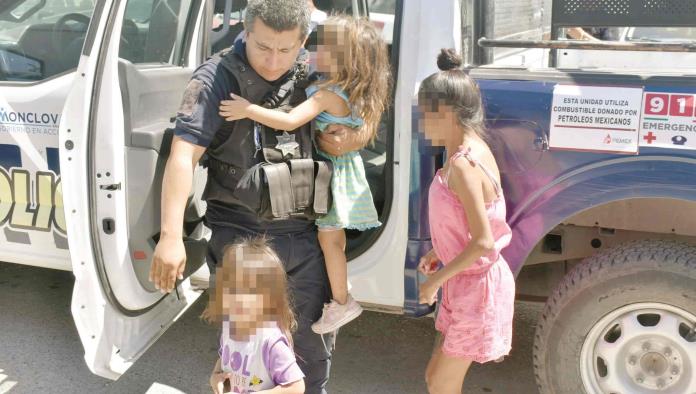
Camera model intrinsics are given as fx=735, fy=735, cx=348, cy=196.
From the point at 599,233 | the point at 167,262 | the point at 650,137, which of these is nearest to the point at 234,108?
the point at 167,262

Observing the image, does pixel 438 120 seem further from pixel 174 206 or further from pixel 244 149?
pixel 174 206

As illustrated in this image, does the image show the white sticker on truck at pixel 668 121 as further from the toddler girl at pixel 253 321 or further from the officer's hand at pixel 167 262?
the officer's hand at pixel 167 262

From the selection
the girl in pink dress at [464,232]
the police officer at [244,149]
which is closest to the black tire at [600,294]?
the girl in pink dress at [464,232]

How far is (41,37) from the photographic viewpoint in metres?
3.38

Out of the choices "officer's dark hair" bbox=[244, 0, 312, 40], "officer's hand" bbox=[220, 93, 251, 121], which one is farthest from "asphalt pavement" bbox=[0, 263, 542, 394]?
"officer's dark hair" bbox=[244, 0, 312, 40]

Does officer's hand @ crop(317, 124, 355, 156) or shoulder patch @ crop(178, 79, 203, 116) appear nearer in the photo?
shoulder patch @ crop(178, 79, 203, 116)

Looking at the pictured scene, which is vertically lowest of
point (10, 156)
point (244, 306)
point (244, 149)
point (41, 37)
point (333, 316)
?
point (333, 316)

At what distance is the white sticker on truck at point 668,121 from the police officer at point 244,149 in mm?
899

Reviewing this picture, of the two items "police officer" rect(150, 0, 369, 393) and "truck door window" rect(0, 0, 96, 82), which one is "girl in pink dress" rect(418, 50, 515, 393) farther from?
"truck door window" rect(0, 0, 96, 82)

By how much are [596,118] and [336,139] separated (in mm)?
843

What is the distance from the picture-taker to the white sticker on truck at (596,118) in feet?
7.71

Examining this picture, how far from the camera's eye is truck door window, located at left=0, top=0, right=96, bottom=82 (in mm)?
3311

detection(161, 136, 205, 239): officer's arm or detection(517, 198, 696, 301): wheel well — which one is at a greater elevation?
detection(161, 136, 205, 239): officer's arm

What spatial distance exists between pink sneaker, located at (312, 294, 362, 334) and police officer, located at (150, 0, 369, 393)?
0.04 m
